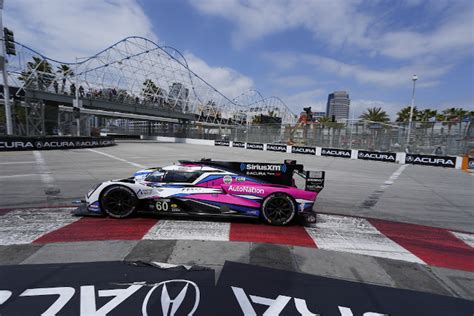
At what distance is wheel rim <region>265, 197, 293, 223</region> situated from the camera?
16.8ft

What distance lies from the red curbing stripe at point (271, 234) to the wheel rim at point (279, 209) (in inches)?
7.2

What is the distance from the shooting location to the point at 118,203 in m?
5.14

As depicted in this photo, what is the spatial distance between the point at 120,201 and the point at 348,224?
15.7ft

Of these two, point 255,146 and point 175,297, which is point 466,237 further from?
point 255,146

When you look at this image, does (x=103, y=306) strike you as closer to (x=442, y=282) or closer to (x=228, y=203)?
(x=228, y=203)

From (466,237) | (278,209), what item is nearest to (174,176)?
(278,209)

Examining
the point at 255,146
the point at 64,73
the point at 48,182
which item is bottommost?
the point at 48,182

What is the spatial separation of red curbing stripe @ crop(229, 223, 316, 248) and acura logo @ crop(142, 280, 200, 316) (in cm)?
149

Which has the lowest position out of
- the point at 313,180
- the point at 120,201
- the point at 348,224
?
the point at 348,224

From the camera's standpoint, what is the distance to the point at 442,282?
3.29m

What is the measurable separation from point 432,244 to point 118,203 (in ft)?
19.7

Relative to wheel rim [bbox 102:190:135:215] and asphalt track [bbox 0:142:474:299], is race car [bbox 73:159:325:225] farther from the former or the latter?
asphalt track [bbox 0:142:474:299]

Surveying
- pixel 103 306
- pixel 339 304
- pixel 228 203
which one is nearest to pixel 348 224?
pixel 228 203

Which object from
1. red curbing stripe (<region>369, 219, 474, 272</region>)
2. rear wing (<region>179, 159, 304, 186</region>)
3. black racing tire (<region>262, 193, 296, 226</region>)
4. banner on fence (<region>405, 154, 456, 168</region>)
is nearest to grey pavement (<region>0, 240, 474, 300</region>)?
red curbing stripe (<region>369, 219, 474, 272</region>)
